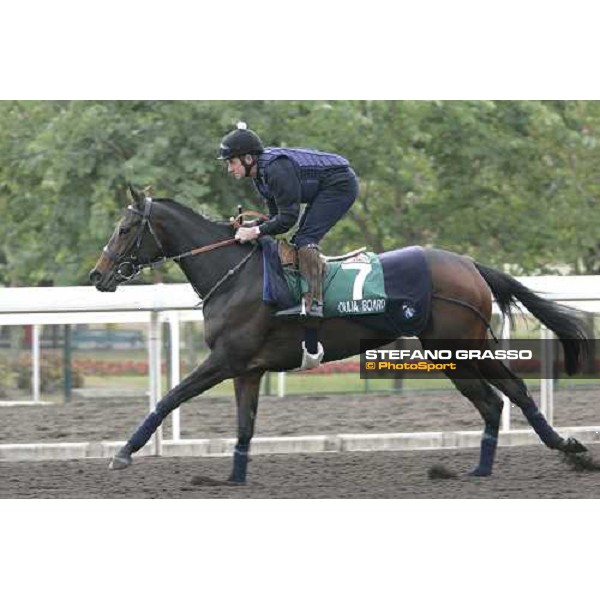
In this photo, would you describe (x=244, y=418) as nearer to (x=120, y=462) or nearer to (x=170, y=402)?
(x=170, y=402)

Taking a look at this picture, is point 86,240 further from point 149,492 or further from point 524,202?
point 149,492

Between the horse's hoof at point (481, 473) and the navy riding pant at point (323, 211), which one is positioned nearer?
the navy riding pant at point (323, 211)

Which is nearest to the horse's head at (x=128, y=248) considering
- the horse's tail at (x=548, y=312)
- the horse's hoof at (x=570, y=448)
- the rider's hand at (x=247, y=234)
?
the rider's hand at (x=247, y=234)

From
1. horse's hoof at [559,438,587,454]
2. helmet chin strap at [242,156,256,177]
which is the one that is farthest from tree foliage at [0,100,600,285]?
horse's hoof at [559,438,587,454]

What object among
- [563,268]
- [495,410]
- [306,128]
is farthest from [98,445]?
[563,268]

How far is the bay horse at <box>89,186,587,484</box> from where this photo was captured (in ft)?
29.8

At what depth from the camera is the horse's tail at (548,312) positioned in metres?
9.68

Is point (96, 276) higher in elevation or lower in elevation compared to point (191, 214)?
lower

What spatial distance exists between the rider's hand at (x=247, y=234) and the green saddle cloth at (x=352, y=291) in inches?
21.3

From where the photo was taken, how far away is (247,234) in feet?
29.5

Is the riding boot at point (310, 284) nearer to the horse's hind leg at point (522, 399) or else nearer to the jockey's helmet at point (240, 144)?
the jockey's helmet at point (240, 144)

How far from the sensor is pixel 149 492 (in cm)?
874

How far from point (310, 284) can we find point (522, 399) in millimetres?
1669

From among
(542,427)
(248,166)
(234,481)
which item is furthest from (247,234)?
(542,427)
